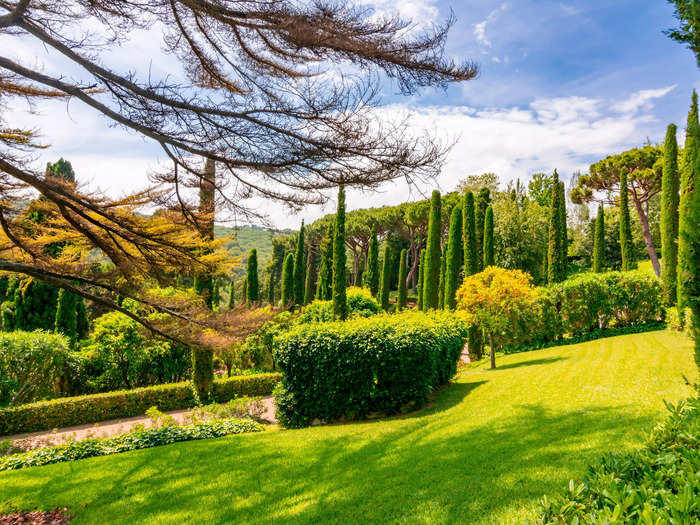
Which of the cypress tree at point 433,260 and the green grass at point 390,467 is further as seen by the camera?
→ the cypress tree at point 433,260

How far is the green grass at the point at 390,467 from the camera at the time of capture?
3711 mm

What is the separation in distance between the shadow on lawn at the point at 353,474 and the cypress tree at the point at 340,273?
467 inches

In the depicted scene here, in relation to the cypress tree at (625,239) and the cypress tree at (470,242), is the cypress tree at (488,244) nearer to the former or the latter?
the cypress tree at (470,242)

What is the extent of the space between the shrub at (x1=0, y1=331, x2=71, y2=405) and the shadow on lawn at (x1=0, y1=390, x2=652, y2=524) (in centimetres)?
640

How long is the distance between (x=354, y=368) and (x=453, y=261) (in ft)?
41.8

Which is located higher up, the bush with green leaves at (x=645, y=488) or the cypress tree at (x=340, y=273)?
the cypress tree at (x=340, y=273)

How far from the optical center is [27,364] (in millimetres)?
11094

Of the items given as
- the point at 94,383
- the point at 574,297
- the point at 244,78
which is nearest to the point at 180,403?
the point at 94,383

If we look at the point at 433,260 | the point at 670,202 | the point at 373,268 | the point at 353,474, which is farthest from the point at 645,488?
the point at 373,268

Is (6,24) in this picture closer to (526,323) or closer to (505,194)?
(526,323)

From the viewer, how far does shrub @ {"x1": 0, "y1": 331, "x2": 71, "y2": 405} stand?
10656 millimetres

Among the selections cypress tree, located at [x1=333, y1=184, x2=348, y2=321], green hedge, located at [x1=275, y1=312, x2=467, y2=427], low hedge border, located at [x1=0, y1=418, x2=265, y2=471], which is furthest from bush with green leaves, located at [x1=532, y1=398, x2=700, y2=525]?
cypress tree, located at [x1=333, y1=184, x2=348, y2=321]

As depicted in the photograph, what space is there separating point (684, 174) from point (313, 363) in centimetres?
738

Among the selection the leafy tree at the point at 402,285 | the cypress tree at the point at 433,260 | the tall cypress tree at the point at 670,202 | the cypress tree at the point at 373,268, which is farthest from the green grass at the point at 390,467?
the cypress tree at the point at 373,268
